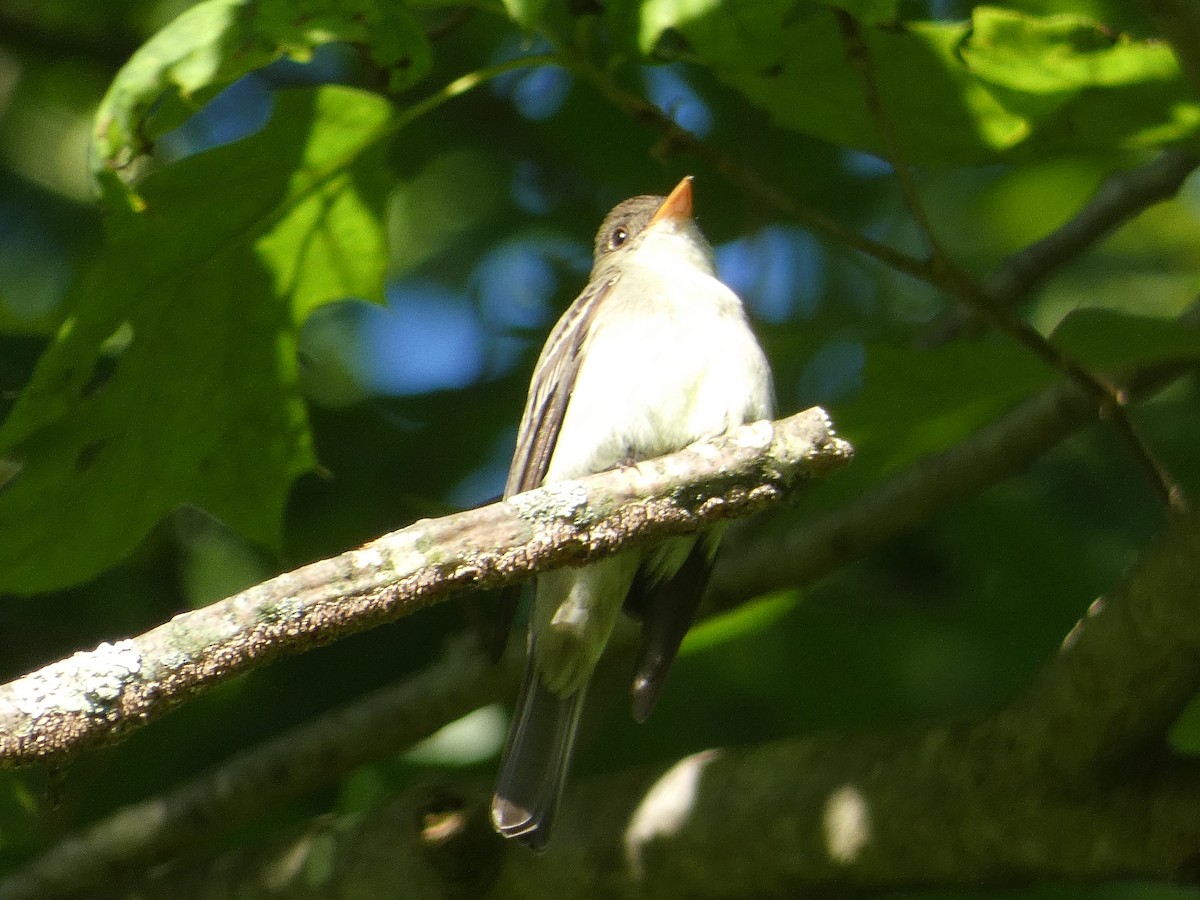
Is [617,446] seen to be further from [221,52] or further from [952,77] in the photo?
[221,52]

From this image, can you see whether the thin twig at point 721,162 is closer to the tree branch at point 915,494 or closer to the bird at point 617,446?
the bird at point 617,446

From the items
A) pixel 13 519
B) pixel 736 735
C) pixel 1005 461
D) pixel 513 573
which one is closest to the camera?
pixel 513 573

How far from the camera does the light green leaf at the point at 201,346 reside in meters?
3.45

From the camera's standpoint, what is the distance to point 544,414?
4309 mm

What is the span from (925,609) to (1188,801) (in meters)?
1.73

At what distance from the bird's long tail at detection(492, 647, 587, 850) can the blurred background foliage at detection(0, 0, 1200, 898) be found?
616mm

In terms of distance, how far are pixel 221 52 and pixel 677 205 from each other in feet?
6.81

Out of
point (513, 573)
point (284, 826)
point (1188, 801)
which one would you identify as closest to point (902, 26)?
point (513, 573)

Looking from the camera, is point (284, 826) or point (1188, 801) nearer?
point (1188, 801)

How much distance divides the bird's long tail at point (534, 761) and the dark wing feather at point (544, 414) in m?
0.22

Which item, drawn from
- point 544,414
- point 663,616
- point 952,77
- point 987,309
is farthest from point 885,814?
point 952,77

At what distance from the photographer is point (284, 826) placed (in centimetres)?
505

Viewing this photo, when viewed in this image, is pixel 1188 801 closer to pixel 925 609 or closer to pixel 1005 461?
pixel 1005 461

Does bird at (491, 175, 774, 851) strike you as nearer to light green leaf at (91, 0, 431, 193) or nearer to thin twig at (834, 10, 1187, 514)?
thin twig at (834, 10, 1187, 514)
